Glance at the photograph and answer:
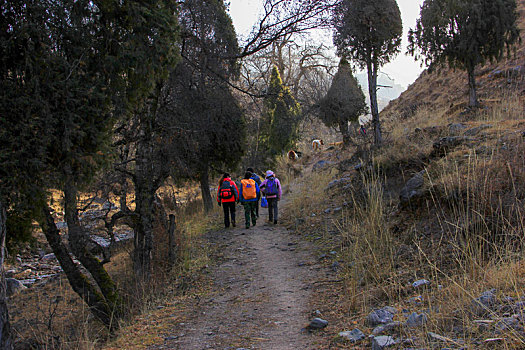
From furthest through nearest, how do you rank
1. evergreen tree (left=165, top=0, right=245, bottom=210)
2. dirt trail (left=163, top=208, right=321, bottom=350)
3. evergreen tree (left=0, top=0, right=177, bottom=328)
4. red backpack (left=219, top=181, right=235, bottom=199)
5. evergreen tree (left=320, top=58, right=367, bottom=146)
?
evergreen tree (left=320, top=58, right=367, bottom=146), red backpack (left=219, top=181, right=235, bottom=199), evergreen tree (left=165, top=0, right=245, bottom=210), dirt trail (left=163, top=208, right=321, bottom=350), evergreen tree (left=0, top=0, right=177, bottom=328)

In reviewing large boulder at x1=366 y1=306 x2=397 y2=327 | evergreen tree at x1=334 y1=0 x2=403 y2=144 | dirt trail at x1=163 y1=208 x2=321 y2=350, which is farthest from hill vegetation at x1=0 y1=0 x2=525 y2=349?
evergreen tree at x1=334 y1=0 x2=403 y2=144

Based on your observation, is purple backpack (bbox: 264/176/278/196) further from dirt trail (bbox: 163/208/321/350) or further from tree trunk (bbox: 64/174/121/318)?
tree trunk (bbox: 64/174/121/318)

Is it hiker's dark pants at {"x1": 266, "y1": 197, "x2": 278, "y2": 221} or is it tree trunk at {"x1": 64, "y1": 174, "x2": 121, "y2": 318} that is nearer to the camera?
tree trunk at {"x1": 64, "y1": 174, "x2": 121, "y2": 318}

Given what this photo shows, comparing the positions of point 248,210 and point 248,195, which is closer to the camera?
point 248,195

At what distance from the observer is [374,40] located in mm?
11750

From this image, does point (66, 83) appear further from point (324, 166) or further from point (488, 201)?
point (324, 166)

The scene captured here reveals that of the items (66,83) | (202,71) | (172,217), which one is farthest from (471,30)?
(66,83)

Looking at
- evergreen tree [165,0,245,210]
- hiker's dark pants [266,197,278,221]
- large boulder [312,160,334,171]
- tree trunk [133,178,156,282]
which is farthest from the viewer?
large boulder [312,160,334,171]

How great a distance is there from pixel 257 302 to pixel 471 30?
14.3 m

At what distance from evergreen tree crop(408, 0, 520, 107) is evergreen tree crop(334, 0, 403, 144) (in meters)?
4.60

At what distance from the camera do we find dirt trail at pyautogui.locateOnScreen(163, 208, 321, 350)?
14.5ft

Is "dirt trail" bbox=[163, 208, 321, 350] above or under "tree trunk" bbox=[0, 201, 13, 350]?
under

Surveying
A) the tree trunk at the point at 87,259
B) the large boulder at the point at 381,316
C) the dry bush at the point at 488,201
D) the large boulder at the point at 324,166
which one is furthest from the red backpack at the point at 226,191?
the large boulder at the point at 381,316

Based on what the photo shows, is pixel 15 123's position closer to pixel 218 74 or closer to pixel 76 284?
pixel 76 284
